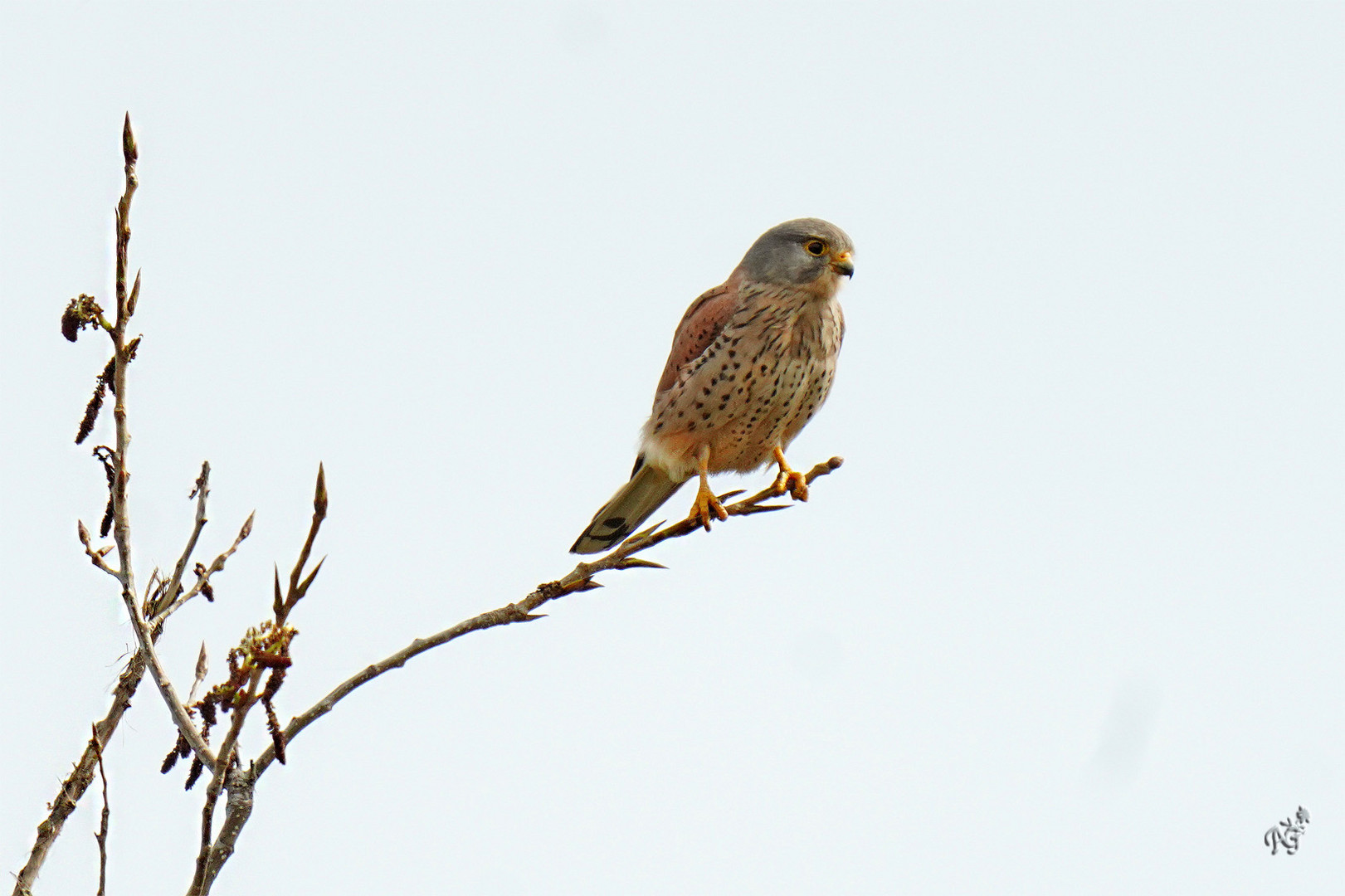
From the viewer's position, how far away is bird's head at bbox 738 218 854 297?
20.6 feet

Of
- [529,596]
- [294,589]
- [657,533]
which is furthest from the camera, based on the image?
[657,533]

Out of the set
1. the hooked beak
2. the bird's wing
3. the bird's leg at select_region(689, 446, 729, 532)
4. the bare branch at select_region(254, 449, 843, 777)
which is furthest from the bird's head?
the bare branch at select_region(254, 449, 843, 777)

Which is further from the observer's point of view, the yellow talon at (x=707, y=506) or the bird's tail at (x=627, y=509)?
the bird's tail at (x=627, y=509)

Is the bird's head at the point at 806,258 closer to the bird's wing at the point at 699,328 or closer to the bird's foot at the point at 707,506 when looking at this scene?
the bird's wing at the point at 699,328

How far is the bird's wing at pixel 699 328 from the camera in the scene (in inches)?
247

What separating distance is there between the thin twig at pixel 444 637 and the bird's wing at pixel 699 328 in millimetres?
2526

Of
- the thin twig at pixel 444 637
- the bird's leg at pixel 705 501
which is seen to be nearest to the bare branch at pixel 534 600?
the thin twig at pixel 444 637

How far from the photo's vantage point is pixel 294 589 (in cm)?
235

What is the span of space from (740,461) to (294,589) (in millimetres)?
4120

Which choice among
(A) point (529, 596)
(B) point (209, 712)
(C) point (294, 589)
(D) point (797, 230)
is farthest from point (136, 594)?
(D) point (797, 230)

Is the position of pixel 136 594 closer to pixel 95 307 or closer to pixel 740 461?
pixel 95 307

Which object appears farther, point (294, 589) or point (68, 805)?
point (68, 805)

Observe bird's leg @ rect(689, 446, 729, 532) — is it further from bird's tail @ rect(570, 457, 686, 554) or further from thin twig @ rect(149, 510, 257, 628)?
thin twig @ rect(149, 510, 257, 628)

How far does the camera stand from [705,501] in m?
5.62
